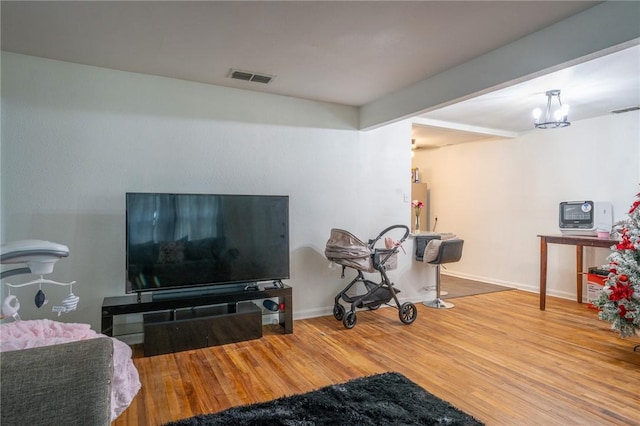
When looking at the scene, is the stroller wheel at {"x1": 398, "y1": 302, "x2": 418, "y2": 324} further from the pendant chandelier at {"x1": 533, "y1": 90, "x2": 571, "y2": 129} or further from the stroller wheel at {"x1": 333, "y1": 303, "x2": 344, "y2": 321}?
the pendant chandelier at {"x1": 533, "y1": 90, "x2": 571, "y2": 129}

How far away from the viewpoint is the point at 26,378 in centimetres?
96

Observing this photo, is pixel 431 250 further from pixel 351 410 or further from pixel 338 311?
pixel 351 410

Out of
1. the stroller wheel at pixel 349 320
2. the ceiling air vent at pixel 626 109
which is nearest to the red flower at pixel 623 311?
the stroller wheel at pixel 349 320

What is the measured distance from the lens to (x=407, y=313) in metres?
3.88

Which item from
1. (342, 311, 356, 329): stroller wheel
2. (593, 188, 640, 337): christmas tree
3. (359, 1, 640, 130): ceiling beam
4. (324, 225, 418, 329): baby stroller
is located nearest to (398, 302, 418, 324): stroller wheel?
(324, 225, 418, 329): baby stroller

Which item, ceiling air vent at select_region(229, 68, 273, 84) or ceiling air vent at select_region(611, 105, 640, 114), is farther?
ceiling air vent at select_region(611, 105, 640, 114)

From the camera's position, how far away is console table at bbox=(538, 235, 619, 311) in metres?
3.97

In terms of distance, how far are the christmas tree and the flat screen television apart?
2.85 m

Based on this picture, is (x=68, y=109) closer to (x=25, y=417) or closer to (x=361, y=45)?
(x=361, y=45)

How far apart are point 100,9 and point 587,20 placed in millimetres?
2952

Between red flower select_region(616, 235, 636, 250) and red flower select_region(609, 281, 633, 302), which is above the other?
red flower select_region(616, 235, 636, 250)

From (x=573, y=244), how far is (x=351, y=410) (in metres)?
3.55

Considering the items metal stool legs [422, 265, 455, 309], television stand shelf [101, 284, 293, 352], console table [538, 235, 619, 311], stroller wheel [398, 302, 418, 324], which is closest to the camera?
television stand shelf [101, 284, 293, 352]

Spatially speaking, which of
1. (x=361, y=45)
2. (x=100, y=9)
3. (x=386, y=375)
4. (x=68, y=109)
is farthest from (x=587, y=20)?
(x=68, y=109)
